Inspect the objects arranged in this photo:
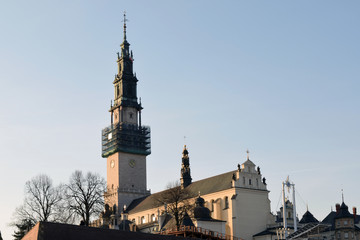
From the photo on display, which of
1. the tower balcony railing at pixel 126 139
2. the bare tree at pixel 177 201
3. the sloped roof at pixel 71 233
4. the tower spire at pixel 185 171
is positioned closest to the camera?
the sloped roof at pixel 71 233

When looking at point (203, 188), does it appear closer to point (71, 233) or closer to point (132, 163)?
point (132, 163)

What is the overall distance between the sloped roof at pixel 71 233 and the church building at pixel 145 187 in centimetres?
3373

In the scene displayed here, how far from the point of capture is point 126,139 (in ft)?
456

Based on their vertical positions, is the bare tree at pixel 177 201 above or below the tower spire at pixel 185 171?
below

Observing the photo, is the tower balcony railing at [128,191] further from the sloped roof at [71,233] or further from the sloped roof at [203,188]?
the sloped roof at [71,233]

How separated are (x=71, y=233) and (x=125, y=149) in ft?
255

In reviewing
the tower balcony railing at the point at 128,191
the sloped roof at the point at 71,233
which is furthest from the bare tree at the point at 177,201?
the sloped roof at the point at 71,233

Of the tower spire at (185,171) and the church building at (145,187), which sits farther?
the tower spire at (185,171)

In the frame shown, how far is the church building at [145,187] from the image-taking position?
104375mm

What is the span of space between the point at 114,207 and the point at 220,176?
32.4 m

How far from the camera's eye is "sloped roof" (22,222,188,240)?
193ft

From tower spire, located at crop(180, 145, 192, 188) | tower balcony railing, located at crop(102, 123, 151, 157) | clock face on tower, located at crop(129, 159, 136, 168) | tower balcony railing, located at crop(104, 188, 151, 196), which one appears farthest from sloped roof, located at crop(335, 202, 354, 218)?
clock face on tower, located at crop(129, 159, 136, 168)

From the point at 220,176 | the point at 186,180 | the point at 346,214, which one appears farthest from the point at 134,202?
the point at 346,214

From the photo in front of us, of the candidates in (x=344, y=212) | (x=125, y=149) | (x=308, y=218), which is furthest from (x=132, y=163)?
(x=344, y=212)
